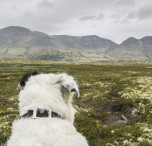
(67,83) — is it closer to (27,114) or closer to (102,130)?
(27,114)

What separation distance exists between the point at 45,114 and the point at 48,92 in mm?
489

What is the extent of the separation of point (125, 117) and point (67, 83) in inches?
394

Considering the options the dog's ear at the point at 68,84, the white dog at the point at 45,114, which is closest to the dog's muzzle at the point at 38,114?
the white dog at the point at 45,114

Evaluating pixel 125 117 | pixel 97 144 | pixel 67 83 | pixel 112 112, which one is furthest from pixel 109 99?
pixel 67 83

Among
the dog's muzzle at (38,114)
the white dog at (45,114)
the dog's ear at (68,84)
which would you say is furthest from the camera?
the dog's ear at (68,84)

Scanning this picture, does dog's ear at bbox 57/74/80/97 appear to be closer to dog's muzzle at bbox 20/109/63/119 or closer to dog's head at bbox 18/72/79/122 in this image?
dog's head at bbox 18/72/79/122

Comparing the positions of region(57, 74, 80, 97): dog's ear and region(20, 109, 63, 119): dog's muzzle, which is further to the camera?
region(57, 74, 80, 97): dog's ear

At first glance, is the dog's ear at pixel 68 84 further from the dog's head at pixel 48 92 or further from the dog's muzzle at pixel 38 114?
the dog's muzzle at pixel 38 114

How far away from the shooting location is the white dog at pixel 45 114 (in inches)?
84.0

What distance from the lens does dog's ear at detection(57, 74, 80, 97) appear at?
264 centimetres

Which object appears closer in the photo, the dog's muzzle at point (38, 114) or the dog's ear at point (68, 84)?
the dog's muzzle at point (38, 114)

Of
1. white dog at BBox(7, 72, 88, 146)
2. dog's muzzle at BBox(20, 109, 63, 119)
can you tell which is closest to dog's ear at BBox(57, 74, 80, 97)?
white dog at BBox(7, 72, 88, 146)

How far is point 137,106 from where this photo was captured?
41.1ft

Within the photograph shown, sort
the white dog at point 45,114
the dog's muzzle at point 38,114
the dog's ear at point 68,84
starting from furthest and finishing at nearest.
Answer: the dog's ear at point 68,84
the dog's muzzle at point 38,114
the white dog at point 45,114
